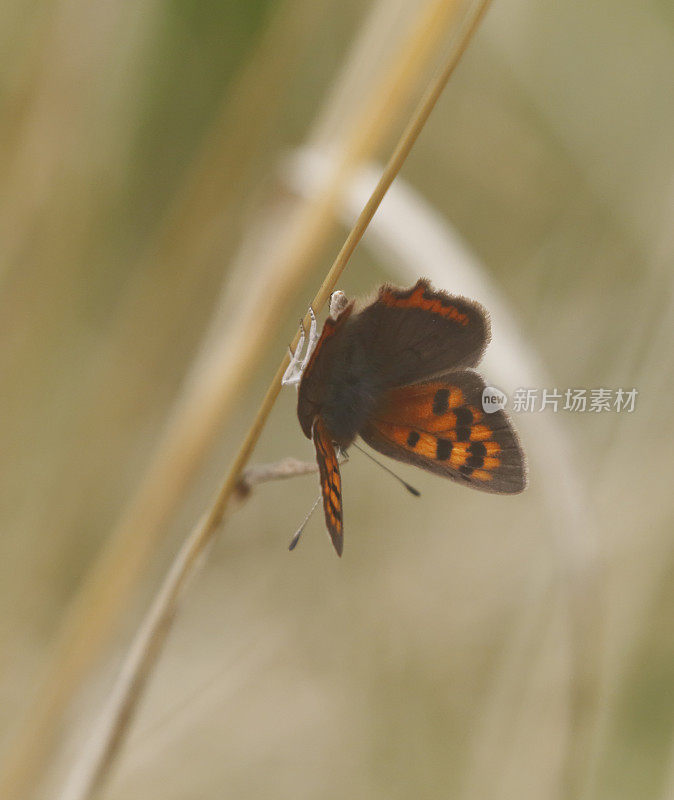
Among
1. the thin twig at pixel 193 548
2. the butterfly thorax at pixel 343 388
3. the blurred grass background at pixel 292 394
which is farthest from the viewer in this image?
the blurred grass background at pixel 292 394

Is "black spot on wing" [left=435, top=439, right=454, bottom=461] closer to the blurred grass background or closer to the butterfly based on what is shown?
the butterfly

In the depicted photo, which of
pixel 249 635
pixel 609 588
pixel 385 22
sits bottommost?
pixel 249 635

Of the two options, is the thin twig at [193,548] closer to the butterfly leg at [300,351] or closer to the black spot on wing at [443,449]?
the butterfly leg at [300,351]

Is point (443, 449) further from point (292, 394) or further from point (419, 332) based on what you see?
point (292, 394)

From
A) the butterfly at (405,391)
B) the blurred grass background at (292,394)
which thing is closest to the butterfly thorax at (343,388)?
the butterfly at (405,391)

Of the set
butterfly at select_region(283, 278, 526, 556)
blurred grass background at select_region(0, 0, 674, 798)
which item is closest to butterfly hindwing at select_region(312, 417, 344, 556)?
butterfly at select_region(283, 278, 526, 556)

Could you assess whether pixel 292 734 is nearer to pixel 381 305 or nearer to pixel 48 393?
pixel 48 393

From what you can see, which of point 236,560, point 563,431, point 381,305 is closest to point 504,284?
point 563,431

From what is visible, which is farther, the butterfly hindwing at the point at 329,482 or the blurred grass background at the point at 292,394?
the blurred grass background at the point at 292,394
